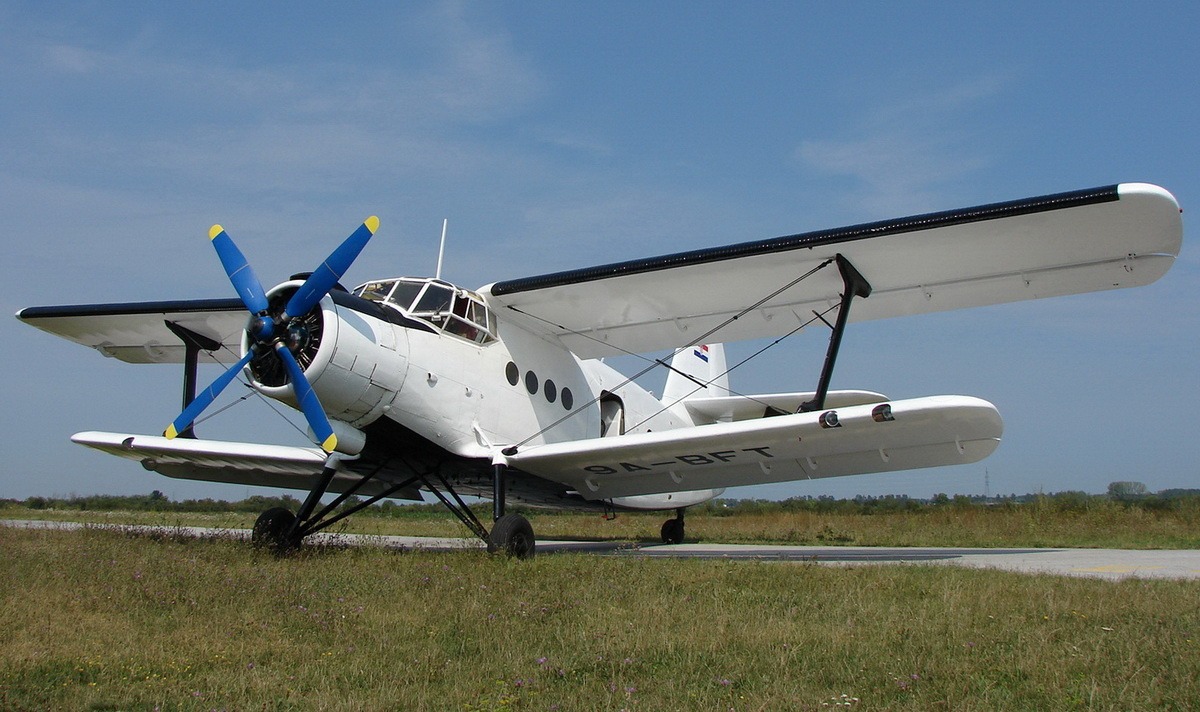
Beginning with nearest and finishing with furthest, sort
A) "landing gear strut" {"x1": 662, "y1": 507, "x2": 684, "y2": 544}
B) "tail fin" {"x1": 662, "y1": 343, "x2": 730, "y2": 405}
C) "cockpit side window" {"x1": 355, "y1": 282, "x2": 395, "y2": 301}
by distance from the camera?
"cockpit side window" {"x1": 355, "y1": 282, "x2": 395, "y2": 301}
"landing gear strut" {"x1": 662, "y1": 507, "x2": 684, "y2": 544}
"tail fin" {"x1": 662, "y1": 343, "x2": 730, "y2": 405}

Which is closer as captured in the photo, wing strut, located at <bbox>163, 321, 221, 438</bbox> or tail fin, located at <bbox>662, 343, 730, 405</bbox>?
wing strut, located at <bbox>163, 321, 221, 438</bbox>

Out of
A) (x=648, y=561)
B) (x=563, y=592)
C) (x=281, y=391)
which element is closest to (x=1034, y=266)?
(x=648, y=561)

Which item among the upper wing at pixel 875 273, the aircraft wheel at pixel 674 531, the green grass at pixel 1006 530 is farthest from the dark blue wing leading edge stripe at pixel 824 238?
the aircraft wheel at pixel 674 531

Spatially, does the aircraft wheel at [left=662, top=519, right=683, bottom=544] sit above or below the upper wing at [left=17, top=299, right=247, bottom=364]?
below

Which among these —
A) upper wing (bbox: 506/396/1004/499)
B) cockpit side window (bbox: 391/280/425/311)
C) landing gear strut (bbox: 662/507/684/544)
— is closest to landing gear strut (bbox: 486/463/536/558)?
upper wing (bbox: 506/396/1004/499)

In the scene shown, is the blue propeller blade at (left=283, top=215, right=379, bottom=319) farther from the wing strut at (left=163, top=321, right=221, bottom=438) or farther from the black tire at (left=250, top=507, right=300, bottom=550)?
the wing strut at (left=163, top=321, right=221, bottom=438)

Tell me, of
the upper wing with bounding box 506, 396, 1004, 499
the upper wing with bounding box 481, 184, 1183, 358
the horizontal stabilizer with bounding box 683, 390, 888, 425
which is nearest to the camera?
the upper wing with bounding box 481, 184, 1183, 358

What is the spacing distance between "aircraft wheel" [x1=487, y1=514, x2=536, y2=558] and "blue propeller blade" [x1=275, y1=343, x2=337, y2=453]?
2.16 m

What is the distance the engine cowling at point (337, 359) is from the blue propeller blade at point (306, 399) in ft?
0.42

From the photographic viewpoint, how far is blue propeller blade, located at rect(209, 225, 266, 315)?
945 cm

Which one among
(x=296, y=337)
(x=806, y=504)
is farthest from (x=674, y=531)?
(x=806, y=504)

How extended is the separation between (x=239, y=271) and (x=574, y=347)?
18.4 ft

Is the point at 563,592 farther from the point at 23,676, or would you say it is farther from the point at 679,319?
the point at 679,319

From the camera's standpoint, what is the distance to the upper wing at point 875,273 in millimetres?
9703
